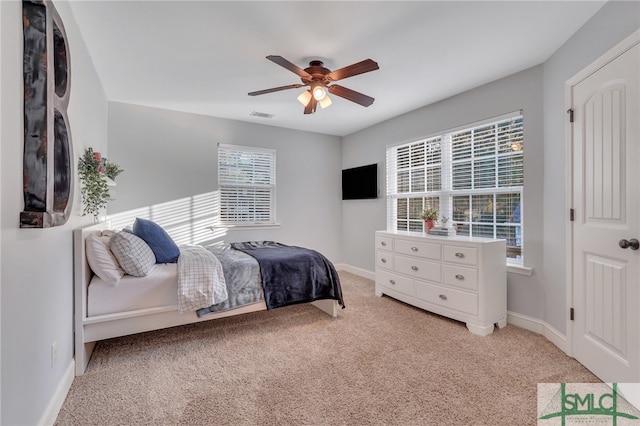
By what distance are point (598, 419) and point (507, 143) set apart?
2399mm

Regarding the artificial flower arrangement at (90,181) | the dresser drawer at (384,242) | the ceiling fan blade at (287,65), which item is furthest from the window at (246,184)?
the ceiling fan blade at (287,65)

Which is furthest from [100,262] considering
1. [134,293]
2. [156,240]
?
[156,240]

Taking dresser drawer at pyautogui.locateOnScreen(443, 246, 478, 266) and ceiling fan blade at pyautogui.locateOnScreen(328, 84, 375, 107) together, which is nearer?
ceiling fan blade at pyautogui.locateOnScreen(328, 84, 375, 107)

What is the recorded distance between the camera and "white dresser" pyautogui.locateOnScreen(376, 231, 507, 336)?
277 cm

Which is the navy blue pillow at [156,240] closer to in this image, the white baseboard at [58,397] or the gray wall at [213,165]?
the white baseboard at [58,397]

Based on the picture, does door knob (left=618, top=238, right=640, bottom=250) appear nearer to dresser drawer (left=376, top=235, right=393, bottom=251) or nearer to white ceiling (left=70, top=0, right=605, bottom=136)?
white ceiling (left=70, top=0, right=605, bottom=136)

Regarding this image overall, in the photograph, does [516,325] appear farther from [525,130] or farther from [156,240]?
[156,240]

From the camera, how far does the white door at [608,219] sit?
5.88 ft

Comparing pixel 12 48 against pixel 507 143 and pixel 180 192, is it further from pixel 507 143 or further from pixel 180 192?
pixel 507 143

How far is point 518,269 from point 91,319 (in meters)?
3.69

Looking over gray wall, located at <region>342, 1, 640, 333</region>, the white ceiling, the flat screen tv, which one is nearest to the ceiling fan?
the white ceiling

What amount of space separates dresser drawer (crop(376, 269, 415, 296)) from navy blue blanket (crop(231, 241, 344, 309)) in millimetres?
894

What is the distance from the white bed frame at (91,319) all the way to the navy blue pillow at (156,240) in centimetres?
34

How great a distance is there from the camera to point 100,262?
84.4 inches
